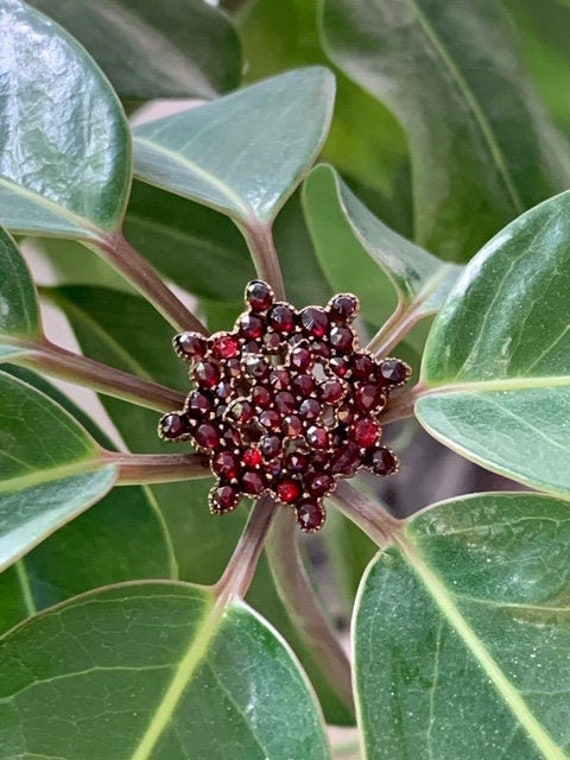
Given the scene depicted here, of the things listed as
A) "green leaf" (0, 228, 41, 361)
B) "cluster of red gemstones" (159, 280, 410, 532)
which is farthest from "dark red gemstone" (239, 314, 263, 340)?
"green leaf" (0, 228, 41, 361)

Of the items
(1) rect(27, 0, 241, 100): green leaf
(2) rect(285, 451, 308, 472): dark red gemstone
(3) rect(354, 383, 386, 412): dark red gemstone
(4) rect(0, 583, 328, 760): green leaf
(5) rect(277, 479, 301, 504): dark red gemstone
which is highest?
(1) rect(27, 0, 241, 100): green leaf

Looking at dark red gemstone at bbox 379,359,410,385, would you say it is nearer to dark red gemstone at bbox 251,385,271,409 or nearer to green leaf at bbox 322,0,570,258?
dark red gemstone at bbox 251,385,271,409

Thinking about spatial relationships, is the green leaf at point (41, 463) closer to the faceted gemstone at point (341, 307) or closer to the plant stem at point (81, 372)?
the plant stem at point (81, 372)

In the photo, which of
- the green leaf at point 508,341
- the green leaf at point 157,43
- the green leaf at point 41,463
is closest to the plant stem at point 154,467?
the green leaf at point 41,463

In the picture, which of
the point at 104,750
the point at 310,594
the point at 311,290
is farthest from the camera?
the point at 311,290

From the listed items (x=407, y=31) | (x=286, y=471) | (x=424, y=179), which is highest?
(x=407, y=31)

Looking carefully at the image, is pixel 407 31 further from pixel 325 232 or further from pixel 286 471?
pixel 286 471

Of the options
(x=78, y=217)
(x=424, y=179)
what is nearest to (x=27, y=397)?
(x=78, y=217)
